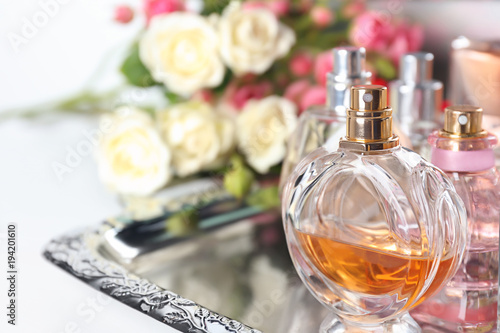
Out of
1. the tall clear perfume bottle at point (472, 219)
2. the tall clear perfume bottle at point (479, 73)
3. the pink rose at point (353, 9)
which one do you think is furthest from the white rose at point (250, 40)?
the tall clear perfume bottle at point (472, 219)

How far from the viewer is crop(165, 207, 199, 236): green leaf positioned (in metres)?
0.80

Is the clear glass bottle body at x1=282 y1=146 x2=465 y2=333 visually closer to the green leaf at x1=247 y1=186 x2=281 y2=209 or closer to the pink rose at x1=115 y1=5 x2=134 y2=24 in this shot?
the green leaf at x1=247 y1=186 x2=281 y2=209

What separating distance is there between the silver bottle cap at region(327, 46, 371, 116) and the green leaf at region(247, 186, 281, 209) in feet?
0.73

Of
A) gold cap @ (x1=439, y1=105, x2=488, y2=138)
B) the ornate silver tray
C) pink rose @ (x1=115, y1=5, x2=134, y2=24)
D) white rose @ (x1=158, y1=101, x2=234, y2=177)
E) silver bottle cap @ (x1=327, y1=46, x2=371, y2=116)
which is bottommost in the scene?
the ornate silver tray

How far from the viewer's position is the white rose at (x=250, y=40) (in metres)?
0.90

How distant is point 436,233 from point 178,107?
0.51 meters

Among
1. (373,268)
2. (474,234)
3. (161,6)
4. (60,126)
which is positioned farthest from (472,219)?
(60,126)

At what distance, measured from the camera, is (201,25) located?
0.91 meters

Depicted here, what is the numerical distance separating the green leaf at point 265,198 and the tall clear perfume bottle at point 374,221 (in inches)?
12.5

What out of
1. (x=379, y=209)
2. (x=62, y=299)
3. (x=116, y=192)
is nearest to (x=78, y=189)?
(x=116, y=192)

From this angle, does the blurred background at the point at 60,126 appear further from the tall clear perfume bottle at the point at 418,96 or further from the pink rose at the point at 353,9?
the tall clear perfume bottle at the point at 418,96

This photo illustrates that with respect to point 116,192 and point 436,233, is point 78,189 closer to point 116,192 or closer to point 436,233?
point 116,192

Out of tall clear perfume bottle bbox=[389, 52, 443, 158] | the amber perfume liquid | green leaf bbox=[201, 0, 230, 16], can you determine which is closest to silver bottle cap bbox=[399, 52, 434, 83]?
tall clear perfume bottle bbox=[389, 52, 443, 158]

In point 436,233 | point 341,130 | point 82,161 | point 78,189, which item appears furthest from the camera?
point 82,161
